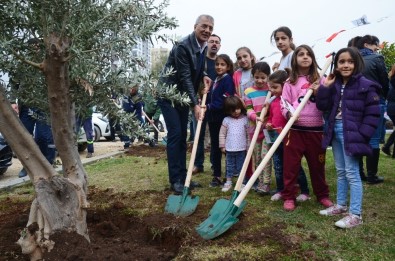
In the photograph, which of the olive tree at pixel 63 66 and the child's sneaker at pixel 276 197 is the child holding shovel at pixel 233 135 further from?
the olive tree at pixel 63 66

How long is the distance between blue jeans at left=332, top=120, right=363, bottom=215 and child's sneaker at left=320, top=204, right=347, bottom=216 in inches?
1.8

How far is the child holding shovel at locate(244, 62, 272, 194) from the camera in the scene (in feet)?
16.0

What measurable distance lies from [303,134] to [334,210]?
2.76ft

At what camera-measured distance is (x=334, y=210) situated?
3938mm

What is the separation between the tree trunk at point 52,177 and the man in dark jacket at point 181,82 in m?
1.88

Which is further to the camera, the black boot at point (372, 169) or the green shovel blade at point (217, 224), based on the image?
the black boot at point (372, 169)

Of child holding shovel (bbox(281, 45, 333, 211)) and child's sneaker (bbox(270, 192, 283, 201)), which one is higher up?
child holding shovel (bbox(281, 45, 333, 211))

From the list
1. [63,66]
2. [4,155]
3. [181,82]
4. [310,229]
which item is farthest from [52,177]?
[4,155]

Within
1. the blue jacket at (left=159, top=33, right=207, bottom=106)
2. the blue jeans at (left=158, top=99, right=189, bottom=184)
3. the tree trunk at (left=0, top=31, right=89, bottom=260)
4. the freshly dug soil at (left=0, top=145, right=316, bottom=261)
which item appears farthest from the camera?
the blue jeans at (left=158, top=99, right=189, bottom=184)

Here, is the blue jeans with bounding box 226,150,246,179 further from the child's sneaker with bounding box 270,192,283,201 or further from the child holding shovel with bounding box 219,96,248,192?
the child's sneaker with bounding box 270,192,283,201

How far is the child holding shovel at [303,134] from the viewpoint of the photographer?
4.25 m

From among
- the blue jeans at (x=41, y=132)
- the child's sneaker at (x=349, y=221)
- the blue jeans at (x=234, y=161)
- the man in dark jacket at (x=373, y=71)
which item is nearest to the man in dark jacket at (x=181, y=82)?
the blue jeans at (x=234, y=161)

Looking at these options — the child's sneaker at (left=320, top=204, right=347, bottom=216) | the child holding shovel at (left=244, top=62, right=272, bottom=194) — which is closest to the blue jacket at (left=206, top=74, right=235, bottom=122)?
the child holding shovel at (left=244, top=62, right=272, bottom=194)

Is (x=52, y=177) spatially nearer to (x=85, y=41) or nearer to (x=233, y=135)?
(x=85, y=41)
